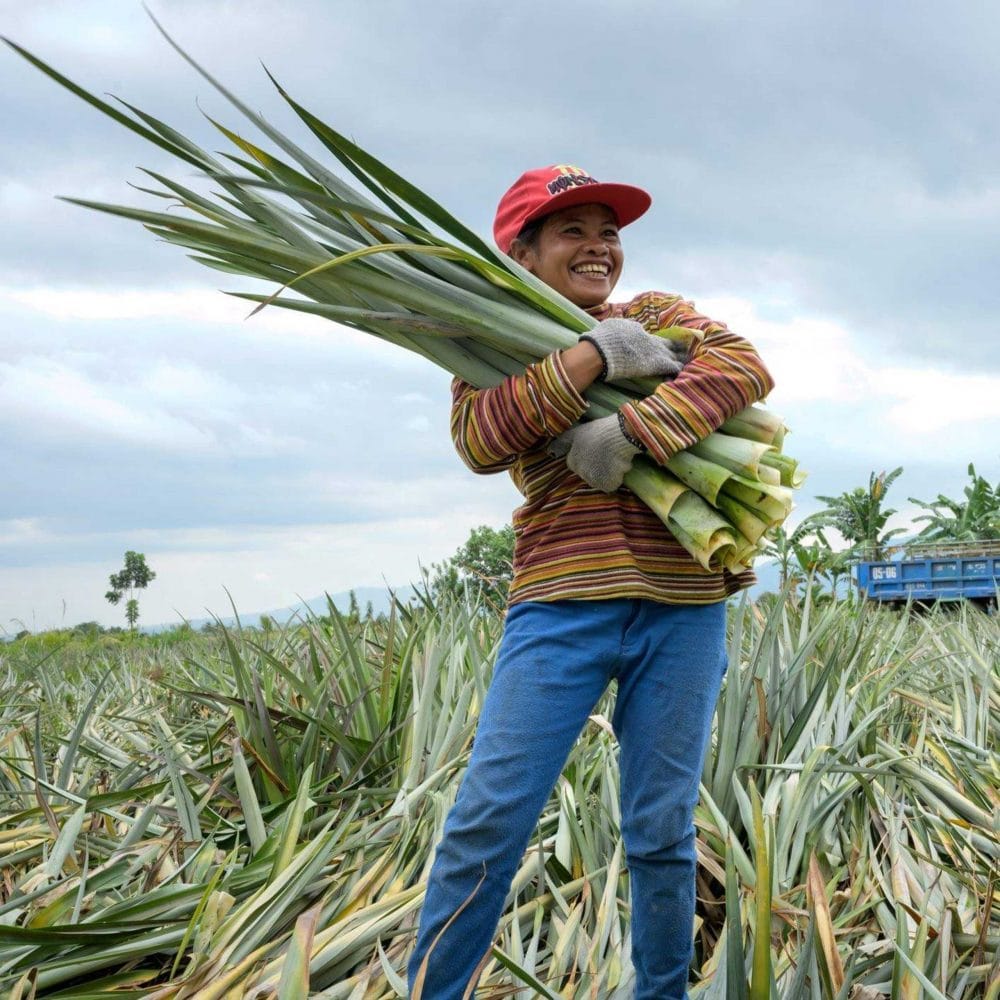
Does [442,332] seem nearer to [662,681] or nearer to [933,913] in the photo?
[662,681]

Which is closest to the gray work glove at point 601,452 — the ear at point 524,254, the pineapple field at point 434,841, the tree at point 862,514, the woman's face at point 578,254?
the woman's face at point 578,254

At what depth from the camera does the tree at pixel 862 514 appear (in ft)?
92.2

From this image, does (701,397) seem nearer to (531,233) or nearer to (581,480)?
(581,480)

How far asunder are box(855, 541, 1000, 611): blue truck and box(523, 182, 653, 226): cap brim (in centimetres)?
1619

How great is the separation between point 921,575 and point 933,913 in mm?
17493

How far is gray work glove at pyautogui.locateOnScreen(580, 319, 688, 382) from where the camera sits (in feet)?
6.14

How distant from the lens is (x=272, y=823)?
2926mm

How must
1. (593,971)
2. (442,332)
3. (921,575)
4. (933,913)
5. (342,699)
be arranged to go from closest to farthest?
(442,332), (593,971), (933,913), (342,699), (921,575)

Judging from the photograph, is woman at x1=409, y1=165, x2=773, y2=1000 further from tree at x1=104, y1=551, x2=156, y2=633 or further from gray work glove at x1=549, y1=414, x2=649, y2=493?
tree at x1=104, y1=551, x2=156, y2=633

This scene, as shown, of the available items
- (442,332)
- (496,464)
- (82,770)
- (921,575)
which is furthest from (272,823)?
(921,575)

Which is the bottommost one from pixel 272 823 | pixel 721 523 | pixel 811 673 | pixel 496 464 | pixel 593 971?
pixel 593 971

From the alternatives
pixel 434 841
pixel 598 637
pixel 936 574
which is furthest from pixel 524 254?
pixel 936 574

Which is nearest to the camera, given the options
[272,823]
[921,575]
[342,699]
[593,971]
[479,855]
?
[479,855]

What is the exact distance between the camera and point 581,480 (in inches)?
79.0
